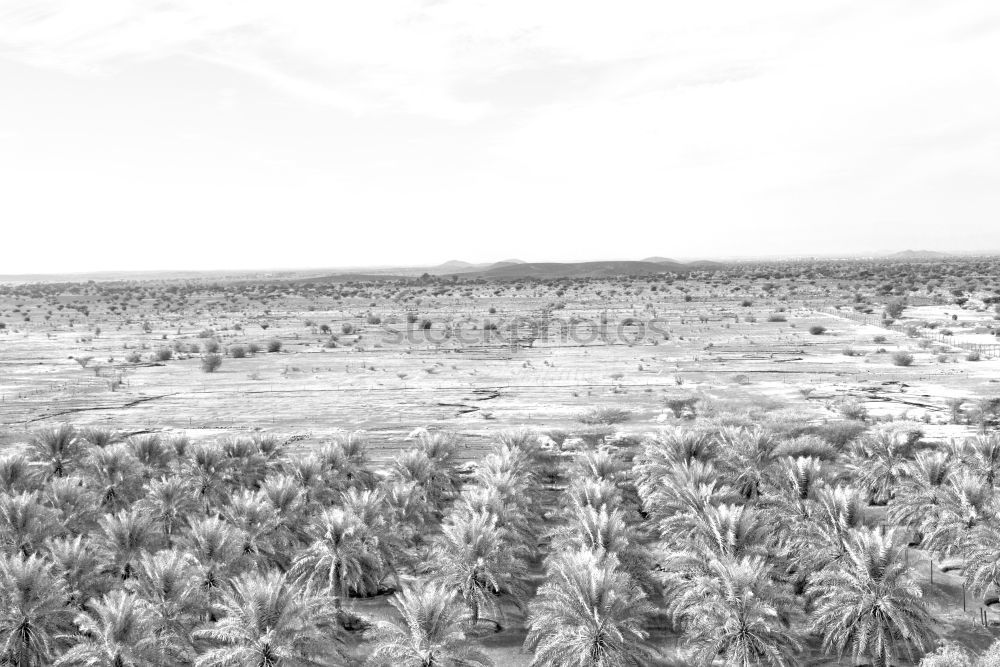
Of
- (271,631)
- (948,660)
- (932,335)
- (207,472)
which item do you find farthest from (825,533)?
(932,335)

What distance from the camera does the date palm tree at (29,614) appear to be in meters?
12.1

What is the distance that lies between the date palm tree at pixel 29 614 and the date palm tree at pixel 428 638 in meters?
5.38

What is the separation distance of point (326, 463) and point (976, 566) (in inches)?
611

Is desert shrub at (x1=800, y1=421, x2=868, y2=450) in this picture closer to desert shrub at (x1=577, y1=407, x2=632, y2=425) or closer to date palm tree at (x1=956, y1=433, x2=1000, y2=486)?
date palm tree at (x1=956, y1=433, x2=1000, y2=486)

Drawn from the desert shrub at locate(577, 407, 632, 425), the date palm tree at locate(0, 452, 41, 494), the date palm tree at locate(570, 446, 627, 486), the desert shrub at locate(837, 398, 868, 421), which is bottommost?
the desert shrub at locate(577, 407, 632, 425)

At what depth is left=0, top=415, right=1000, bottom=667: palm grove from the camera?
1213 centimetres

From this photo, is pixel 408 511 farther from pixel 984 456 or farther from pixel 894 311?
pixel 894 311

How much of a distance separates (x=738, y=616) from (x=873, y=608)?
2.60m

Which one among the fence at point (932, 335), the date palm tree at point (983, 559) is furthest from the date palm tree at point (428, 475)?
the fence at point (932, 335)

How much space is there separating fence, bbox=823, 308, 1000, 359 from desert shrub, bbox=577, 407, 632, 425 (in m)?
26.5

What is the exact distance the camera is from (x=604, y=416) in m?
31.1

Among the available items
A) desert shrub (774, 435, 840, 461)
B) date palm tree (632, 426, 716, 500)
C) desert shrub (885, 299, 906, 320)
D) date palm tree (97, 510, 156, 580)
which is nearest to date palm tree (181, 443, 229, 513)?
date palm tree (97, 510, 156, 580)

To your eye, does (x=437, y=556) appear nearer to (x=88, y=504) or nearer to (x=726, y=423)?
(x=88, y=504)

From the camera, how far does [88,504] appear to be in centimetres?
1784
